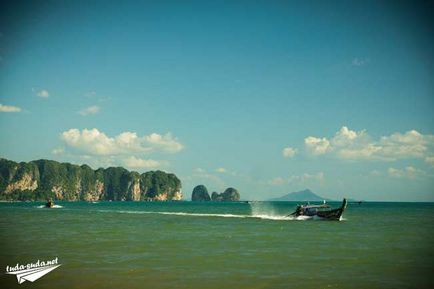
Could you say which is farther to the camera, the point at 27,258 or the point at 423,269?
the point at 27,258

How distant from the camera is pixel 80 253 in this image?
86.4ft

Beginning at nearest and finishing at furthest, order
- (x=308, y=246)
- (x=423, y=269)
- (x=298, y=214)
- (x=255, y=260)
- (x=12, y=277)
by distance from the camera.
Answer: (x=12, y=277), (x=423, y=269), (x=255, y=260), (x=308, y=246), (x=298, y=214)

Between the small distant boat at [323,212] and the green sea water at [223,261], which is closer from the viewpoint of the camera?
the green sea water at [223,261]

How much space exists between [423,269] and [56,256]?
21.3 metres

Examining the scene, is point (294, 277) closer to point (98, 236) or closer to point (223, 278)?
point (223, 278)

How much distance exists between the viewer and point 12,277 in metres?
19.2

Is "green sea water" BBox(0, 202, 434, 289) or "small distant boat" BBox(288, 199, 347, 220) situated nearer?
"green sea water" BBox(0, 202, 434, 289)

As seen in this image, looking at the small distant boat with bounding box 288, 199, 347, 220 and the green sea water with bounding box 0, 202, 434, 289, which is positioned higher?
the small distant boat with bounding box 288, 199, 347, 220

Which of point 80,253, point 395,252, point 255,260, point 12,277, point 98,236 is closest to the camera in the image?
point 12,277

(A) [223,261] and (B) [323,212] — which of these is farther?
(B) [323,212]

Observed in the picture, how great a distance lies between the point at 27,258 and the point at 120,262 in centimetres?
600

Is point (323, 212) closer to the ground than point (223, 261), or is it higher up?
higher up

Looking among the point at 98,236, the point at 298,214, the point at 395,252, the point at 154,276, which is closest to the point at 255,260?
the point at 154,276

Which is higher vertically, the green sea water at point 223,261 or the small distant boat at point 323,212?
the small distant boat at point 323,212
